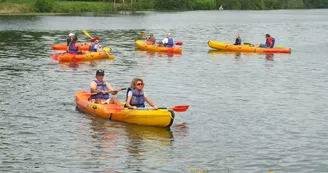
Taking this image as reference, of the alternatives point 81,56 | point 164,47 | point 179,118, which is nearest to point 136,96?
point 179,118

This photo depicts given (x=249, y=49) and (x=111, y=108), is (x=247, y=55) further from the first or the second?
(x=111, y=108)

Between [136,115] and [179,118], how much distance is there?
2130 millimetres

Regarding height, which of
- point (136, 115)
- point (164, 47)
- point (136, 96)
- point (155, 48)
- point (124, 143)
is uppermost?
point (136, 96)

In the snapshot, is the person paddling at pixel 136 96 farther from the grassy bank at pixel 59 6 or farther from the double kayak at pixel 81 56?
the grassy bank at pixel 59 6

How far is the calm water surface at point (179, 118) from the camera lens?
53.9 feet

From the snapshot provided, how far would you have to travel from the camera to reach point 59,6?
10350 centimetres

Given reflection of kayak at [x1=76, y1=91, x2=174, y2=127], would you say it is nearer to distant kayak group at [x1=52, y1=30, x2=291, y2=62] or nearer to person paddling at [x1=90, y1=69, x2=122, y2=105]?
person paddling at [x1=90, y1=69, x2=122, y2=105]

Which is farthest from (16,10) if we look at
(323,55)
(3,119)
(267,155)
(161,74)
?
(267,155)

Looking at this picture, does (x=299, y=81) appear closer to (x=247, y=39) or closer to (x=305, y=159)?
(x=305, y=159)

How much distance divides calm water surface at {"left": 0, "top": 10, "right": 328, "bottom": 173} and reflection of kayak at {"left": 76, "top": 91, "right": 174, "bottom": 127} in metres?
0.27

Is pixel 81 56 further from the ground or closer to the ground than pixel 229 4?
further from the ground

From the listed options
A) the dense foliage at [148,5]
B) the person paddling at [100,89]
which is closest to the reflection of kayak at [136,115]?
the person paddling at [100,89]

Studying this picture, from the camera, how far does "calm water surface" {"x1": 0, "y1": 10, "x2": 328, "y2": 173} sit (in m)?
16.4

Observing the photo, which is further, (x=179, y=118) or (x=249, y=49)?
(x=249, y=49)
